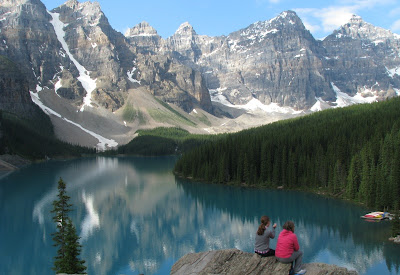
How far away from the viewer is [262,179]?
8869 centimetres

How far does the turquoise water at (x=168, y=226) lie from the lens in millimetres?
41750

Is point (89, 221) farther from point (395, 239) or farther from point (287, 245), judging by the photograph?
point (287, 245)

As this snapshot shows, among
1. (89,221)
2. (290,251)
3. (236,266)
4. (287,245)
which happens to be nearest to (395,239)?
(236,266)

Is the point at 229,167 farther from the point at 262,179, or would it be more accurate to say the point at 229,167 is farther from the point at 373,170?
the point at 373,170

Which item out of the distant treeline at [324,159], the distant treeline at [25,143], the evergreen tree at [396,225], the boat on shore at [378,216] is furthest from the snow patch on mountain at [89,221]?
the distant treeline at [25,143]

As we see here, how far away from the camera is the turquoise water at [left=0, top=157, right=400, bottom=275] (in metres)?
41.8

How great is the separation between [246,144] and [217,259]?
78.6 m

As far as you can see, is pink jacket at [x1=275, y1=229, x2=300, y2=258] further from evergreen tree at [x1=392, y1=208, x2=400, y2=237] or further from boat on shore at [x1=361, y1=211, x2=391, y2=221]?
boat on shore at [x1=361, y1=211, x2=391, y2=221]

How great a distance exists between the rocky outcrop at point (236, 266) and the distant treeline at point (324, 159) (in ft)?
152

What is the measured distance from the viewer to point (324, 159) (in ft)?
266

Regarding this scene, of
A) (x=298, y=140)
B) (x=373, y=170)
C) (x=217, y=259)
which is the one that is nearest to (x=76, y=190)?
(x=298, y=140)

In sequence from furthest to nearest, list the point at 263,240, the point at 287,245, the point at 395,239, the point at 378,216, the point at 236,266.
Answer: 1. the point at 378,216
2. the point at 395,239
3. the point at 236,266
4. the point at 263,240
5. the point at 287,245

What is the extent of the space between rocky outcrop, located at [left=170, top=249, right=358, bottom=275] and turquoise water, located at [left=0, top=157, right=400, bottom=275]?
68.9 ft

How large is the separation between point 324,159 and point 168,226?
3814 cm
